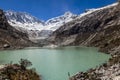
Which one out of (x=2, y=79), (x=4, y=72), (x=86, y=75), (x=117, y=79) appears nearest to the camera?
(x=117, y=79)

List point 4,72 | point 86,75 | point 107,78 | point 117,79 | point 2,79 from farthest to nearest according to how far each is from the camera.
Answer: point 4,72 → point 86,75 → point 2,79 → point 107,78 → point 117,79

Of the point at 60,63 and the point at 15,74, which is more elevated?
the point at 60,63

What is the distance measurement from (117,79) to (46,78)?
20.7 meters

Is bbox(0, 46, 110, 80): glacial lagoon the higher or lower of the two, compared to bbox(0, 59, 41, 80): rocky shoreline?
higher

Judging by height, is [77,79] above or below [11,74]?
below

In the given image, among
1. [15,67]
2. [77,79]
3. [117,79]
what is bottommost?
[117,79]

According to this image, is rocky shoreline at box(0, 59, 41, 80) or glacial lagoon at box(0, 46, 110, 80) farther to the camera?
glacial lagoon at box(0, 46, 110, 80)

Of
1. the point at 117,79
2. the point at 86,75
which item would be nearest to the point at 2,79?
the point at 86,75

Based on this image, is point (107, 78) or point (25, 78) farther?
point (25, 78)

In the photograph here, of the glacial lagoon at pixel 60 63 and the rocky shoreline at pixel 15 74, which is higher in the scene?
the glacial lagoon at pixel 60 63

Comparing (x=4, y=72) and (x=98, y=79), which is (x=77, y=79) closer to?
(x=98, y=79)

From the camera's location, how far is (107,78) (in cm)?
4291

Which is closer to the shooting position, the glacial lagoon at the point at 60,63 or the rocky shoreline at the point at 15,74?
the rocky shoreline at the point at 15,74

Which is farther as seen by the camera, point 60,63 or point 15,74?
point 60,63
